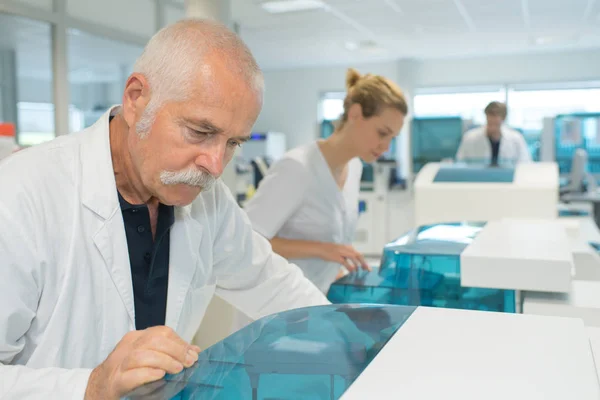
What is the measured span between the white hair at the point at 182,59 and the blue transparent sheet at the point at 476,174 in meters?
1.47

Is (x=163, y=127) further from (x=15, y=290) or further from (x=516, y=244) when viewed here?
(x=516, y=244)

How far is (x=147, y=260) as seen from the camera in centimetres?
101

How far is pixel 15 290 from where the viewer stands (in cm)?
78

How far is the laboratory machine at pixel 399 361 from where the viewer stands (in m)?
0.54

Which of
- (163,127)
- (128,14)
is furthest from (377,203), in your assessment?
(163,127)

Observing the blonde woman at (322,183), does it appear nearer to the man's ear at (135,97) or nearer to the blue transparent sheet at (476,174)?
the blue transparent sheet at (476,174)

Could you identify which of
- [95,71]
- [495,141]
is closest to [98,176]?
[495,141]

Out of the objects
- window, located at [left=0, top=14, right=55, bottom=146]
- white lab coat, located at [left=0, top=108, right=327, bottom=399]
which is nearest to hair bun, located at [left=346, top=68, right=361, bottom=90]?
white lab coat, located at [left=0, top=108, right=327, bottom=399]

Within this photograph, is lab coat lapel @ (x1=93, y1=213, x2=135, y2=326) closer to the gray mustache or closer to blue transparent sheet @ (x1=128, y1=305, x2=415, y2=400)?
the gray mustache

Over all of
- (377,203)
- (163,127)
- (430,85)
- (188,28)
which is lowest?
(377,203)

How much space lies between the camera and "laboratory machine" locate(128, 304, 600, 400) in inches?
21.4

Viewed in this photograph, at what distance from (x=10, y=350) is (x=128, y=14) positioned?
4196 millimetres

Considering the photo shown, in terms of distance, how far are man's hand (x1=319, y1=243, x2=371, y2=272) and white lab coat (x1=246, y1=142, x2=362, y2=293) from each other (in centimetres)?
16

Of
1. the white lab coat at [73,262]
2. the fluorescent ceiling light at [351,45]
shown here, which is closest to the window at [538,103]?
the fluorescent ceiling light at [351,45]
